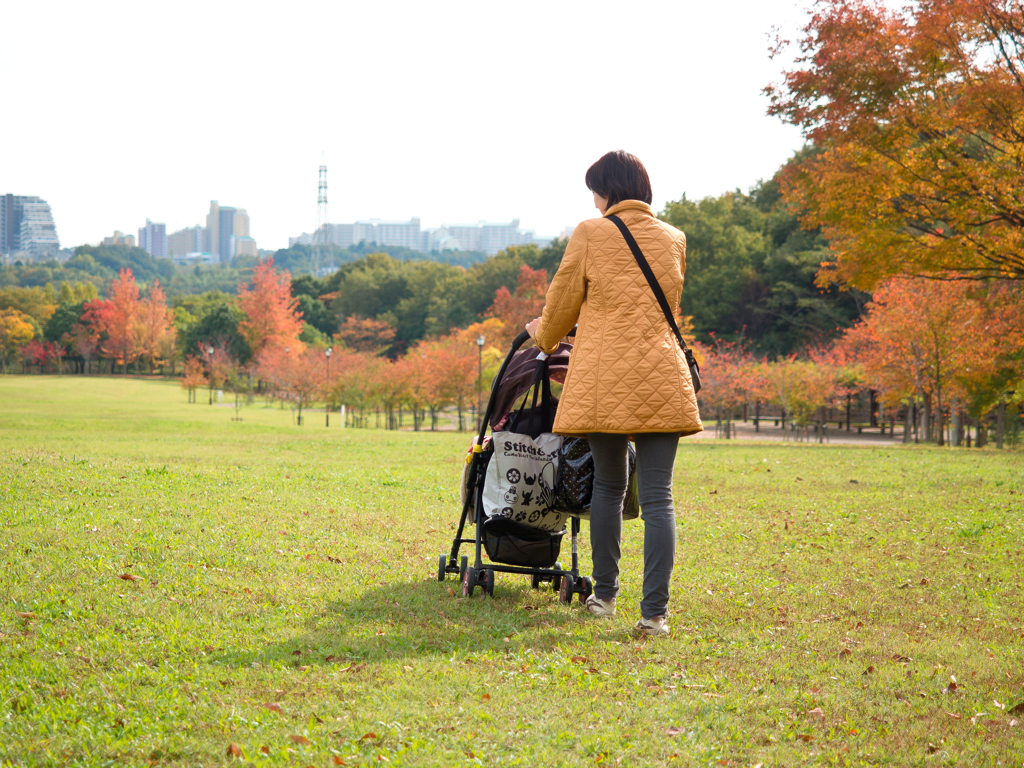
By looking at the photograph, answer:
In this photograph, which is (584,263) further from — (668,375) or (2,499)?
(2,499)

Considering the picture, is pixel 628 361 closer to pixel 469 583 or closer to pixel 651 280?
pixel 651 280

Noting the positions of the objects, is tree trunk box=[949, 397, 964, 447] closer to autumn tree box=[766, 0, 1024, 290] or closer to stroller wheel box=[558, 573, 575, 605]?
autumn tree box=[766, 0, 1024, 290]

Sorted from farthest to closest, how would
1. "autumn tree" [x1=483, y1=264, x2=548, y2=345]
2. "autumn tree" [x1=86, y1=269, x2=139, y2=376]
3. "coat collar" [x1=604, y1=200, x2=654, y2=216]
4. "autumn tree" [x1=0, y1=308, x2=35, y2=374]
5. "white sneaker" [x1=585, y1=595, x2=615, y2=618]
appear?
"autumn tree" [x1=0, y1=308, x2=35, y2=374], "autumn tree" [x1=86, y1=269, x2=139, y2=376], "autumn tree" [x1=483, y1=264, x2=548, y2=345], "white sneaker" [x1=585, y1=595, x2=615, y2=618], "coat collar" [x1=604, y1=200, x2=654, y2=216]

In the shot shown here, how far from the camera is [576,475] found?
12.6 ft

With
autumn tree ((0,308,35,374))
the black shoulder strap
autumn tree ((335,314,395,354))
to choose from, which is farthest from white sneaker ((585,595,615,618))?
autumn tree ((0,308,35,374))

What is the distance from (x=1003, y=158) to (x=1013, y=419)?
14.1 m

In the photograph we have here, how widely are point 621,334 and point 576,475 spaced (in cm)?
80

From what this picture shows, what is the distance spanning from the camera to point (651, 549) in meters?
3.47

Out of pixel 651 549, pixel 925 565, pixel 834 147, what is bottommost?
pixel 925 565

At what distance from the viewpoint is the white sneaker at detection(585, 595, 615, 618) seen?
3717 mm

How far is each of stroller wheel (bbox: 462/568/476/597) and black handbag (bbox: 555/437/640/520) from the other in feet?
1.75

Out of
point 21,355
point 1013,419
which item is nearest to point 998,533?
point 1013,419

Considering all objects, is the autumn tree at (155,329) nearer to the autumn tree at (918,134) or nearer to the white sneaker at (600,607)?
the autumn tree at (918,134)

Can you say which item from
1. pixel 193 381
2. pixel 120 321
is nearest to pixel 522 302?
pixel 193 381
